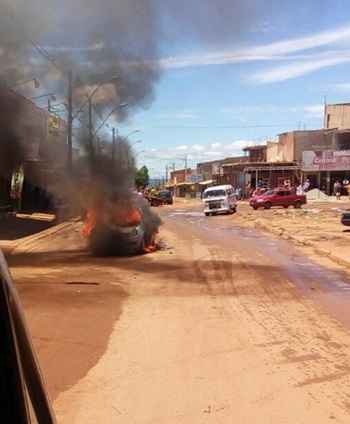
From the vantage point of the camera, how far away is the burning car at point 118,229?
15.5m

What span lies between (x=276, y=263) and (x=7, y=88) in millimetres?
8235

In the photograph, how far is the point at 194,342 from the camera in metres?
6.20

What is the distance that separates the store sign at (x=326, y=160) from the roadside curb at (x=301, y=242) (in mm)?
32105

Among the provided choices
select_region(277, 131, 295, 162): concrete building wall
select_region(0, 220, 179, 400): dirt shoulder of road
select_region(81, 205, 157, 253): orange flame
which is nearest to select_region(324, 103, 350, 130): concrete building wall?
select_region(277, 131, 295, 162): concrete building wall

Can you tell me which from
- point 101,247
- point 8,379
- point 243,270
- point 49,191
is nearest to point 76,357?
point 8,379

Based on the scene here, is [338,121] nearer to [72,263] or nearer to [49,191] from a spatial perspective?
[49,191]

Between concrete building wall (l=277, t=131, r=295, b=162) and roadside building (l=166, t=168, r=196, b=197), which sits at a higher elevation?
concrete building wall (l=277, t=131, r=295, b=162)

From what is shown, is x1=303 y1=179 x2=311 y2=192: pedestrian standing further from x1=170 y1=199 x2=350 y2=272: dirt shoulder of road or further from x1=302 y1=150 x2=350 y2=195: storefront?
x1=170 y1=199 x2=350 y2=272: dirt shoulder of road

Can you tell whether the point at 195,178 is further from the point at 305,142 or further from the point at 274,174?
the point at 305,142

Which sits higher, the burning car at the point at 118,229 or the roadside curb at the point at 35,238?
the burning car at the point at 118,229

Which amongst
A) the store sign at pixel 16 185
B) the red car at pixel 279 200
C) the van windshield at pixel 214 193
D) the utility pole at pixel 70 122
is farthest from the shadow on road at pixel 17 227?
the red car at pixel 279 200

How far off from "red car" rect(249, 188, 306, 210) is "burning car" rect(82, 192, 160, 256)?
2794 centimetres

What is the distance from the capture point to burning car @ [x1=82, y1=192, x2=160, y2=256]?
1548 cm

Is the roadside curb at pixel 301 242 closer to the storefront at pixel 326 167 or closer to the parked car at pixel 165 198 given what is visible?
the parked car at pixel 165 198
